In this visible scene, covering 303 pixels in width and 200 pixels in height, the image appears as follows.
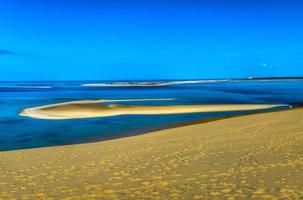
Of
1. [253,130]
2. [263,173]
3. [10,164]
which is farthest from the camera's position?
[253,130]

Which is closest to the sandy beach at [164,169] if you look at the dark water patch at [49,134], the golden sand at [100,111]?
the dark water patch at [49,134]

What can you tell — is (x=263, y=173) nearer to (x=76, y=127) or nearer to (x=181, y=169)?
(x=181, y=169)

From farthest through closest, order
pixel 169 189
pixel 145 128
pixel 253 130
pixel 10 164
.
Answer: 1. pixel 145 128
2. pixel 253 130
3. pixel 10 164
4. pixel 169 189

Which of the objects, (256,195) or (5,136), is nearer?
(256,195)

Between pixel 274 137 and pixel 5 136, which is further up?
pixel 5 136

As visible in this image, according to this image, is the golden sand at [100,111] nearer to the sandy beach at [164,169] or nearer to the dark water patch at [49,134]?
the dark water patch at [49,134]

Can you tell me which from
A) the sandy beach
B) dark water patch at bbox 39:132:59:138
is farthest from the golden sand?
the sandy beach

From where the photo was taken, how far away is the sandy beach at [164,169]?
29.3ft

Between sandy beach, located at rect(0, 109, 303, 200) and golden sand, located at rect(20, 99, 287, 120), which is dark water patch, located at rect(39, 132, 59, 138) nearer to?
sandy beach, located at rect(0, 109, 303, 200)

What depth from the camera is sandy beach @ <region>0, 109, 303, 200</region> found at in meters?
8.93

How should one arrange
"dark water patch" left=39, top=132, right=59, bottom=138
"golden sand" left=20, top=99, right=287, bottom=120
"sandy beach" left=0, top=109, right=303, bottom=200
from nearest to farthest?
"sandy beach" left=0, top=109, right=303, bottom=200
"dark water patch" left=39, top=132, right=59, bottom=138
"golden sand" left=20, top=99, right=287, bottom=120

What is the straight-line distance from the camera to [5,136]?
68.1ft

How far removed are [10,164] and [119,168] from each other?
400 cm

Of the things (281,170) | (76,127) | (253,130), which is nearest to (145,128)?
(76,127)
